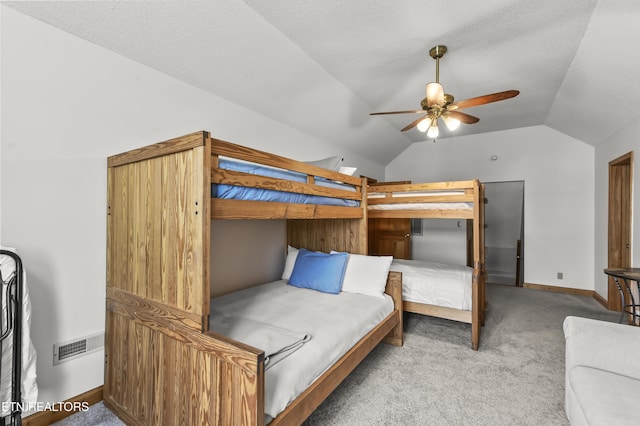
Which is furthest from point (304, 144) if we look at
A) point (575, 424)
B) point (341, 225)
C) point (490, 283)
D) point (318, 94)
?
point (490, 283)

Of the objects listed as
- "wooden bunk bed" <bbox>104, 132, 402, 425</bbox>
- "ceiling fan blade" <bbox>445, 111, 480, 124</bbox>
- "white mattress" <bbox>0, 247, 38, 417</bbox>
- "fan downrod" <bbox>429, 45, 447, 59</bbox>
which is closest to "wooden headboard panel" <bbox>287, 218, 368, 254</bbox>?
"wooden bunk bed" <bbox>104, 132, 402, 425</bbox>

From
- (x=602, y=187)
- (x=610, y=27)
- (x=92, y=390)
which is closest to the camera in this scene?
(x=92, y=390)

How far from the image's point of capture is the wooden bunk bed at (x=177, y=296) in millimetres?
1185

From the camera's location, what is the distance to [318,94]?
3090 millimetres

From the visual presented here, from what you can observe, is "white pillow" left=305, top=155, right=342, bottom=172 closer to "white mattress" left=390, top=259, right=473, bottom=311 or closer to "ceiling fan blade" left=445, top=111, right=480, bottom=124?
"ceiling fan blade" left=445, top=111, right=480, bottom=124

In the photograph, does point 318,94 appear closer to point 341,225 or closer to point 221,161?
point 341,225

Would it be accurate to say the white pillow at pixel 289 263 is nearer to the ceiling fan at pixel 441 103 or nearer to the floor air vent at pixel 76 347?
the floor air vent at pixel 76 347

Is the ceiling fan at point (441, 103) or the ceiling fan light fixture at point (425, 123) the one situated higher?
the ceiling fan at point (441, 103)

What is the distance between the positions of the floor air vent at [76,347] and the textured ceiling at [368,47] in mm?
1850

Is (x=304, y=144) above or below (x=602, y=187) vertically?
above

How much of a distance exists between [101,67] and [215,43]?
0.75 meters

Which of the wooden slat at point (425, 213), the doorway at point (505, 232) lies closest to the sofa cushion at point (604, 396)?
the wooden slat at point (425, 213)

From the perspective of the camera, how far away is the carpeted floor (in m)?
1.69

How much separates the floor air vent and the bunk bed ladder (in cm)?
37
